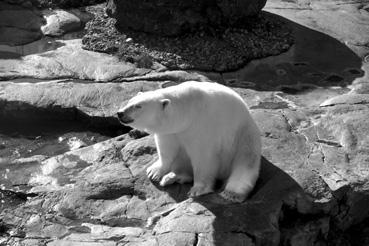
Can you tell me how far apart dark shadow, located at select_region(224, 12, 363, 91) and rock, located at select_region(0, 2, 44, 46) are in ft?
11.7

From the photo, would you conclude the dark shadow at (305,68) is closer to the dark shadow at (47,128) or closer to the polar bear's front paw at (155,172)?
the dark shadow at (47,128)

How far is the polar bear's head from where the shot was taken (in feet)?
16.8

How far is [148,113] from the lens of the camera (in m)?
5.15

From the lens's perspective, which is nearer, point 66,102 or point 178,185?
point 178,185

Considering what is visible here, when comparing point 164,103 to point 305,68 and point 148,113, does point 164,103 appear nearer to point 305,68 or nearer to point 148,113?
point 148,113

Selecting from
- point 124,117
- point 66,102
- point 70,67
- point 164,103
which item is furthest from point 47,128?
point 164,103

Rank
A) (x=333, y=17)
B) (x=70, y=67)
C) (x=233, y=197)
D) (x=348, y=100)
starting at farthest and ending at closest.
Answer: (x=333, y=17) → (x=70, y=67) → (x=348, y=100) → (x=233, y=197)

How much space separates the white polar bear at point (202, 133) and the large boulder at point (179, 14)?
4129 mm

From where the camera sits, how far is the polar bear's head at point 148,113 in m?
5.13

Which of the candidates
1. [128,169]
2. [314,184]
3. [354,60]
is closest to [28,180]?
[128,169]

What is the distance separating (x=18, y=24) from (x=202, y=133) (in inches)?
244

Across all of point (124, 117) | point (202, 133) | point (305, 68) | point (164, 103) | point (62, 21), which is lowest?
point (62, 21)

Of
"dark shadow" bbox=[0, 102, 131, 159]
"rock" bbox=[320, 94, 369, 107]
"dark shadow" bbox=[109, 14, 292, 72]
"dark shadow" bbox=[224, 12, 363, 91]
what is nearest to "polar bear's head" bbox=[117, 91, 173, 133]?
"dark shadow" bbox=[0, 102, 131, 159]

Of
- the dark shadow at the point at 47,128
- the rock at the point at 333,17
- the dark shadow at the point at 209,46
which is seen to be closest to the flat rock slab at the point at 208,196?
the dark shadow at the point at 47,128
